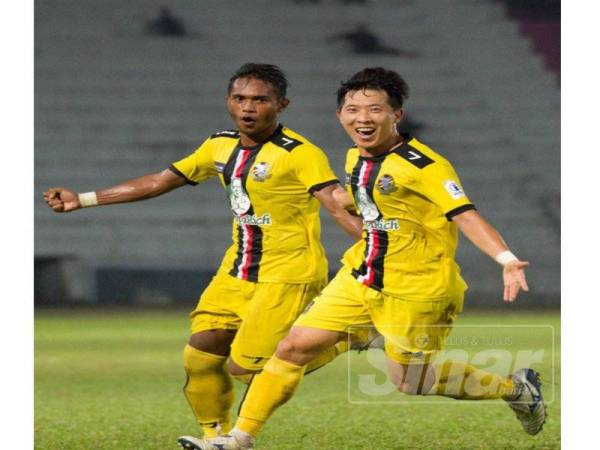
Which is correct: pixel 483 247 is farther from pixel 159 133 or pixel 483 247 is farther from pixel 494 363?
pixel 159 133

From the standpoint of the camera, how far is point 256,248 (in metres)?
6.82

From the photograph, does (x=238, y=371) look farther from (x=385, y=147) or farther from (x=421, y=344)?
(x=385, y=147)

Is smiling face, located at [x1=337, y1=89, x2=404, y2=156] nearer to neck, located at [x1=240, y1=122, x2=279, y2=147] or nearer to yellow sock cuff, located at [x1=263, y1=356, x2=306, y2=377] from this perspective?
neck, located at [x1=240, y1=122, x2=279, y2=147]

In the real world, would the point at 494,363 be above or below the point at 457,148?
below

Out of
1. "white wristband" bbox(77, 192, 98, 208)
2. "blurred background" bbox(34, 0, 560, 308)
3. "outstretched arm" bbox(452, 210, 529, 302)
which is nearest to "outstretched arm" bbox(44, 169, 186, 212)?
"white wristband" bbox(77, 192, 98, 208)

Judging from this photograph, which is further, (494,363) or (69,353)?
(69,353)

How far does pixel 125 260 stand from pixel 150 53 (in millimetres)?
2815

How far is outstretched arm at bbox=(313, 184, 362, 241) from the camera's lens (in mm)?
6520

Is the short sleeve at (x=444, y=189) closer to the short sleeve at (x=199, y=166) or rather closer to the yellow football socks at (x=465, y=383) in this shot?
the yellow football socks at (x=465, y=383)

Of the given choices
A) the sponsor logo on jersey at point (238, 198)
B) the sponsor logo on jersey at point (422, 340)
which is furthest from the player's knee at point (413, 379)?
the sponsor logo on jersey at point (238, 198)

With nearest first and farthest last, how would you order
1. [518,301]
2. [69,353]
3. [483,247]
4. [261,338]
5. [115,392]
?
[483,247]
[261,338]
[115,392]
[69,353]
[518,301]

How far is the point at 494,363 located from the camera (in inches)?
276

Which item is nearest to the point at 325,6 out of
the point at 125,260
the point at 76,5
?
the point at 76,5

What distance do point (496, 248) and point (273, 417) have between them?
2.59m
